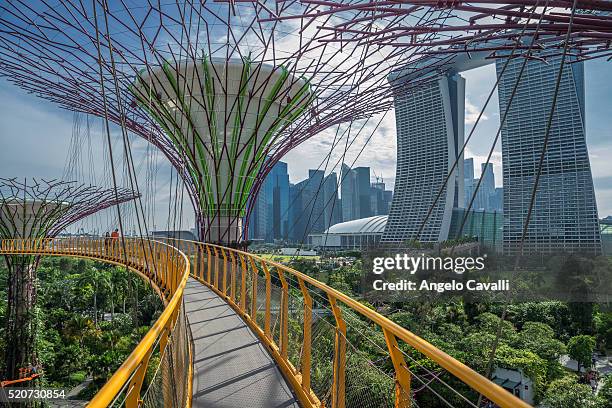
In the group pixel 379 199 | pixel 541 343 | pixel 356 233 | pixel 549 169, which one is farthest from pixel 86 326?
pixel 379 199

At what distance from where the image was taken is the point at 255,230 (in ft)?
442

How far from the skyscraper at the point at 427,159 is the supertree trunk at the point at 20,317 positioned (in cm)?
6551

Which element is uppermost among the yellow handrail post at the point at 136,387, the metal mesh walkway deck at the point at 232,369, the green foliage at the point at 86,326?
the yellow handrail post at the point at 136,387

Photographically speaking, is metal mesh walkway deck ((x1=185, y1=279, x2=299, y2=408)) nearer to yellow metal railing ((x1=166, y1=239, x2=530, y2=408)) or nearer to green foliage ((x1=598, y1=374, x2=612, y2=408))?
yellow metal railing ((x1=166, y1=239, x2=530, y2=408))

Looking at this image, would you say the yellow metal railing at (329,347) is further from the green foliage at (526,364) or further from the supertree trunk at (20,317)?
the green foliage at (526,364)

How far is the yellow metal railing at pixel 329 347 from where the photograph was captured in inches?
67.0

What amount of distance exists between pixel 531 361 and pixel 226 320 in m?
22.8

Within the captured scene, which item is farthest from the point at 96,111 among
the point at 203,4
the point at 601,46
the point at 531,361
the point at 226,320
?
the point at 531,361

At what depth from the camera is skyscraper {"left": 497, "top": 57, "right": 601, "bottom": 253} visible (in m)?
63.9

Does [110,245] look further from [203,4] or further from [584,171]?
[584,171]

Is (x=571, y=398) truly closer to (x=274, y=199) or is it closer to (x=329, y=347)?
(x=329, y=347)
